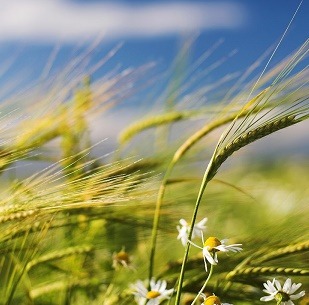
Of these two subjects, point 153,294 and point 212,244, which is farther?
point 153,294

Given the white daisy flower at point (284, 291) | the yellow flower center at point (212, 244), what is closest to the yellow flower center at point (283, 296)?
the white daisy flower at point (284, 291)

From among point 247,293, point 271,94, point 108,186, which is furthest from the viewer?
point 247,293

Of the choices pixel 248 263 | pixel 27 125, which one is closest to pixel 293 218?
pixel 248 263

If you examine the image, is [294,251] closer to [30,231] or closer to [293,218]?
[293,218]

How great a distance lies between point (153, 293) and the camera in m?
1.04

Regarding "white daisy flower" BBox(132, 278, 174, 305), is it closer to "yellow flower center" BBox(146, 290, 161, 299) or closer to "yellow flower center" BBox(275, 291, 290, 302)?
"yellow flower center" BBox(146, 290, 161, 299)

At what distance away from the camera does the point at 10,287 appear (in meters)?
1.08

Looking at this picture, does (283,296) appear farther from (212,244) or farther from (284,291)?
(212,244)

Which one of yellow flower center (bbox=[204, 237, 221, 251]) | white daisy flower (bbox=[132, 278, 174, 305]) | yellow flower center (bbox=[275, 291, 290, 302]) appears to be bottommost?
yellow flower center (bbox=[275, 291, 290, 302])

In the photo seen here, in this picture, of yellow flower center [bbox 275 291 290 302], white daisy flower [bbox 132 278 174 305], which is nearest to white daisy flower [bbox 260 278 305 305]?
yellow flower center [bbox 275 291 290 302]

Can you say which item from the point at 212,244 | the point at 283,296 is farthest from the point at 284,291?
the point at 212,244

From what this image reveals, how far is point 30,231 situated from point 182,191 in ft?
1.16

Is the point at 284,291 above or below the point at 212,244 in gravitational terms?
below

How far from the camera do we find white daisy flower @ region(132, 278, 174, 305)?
3.39ft
